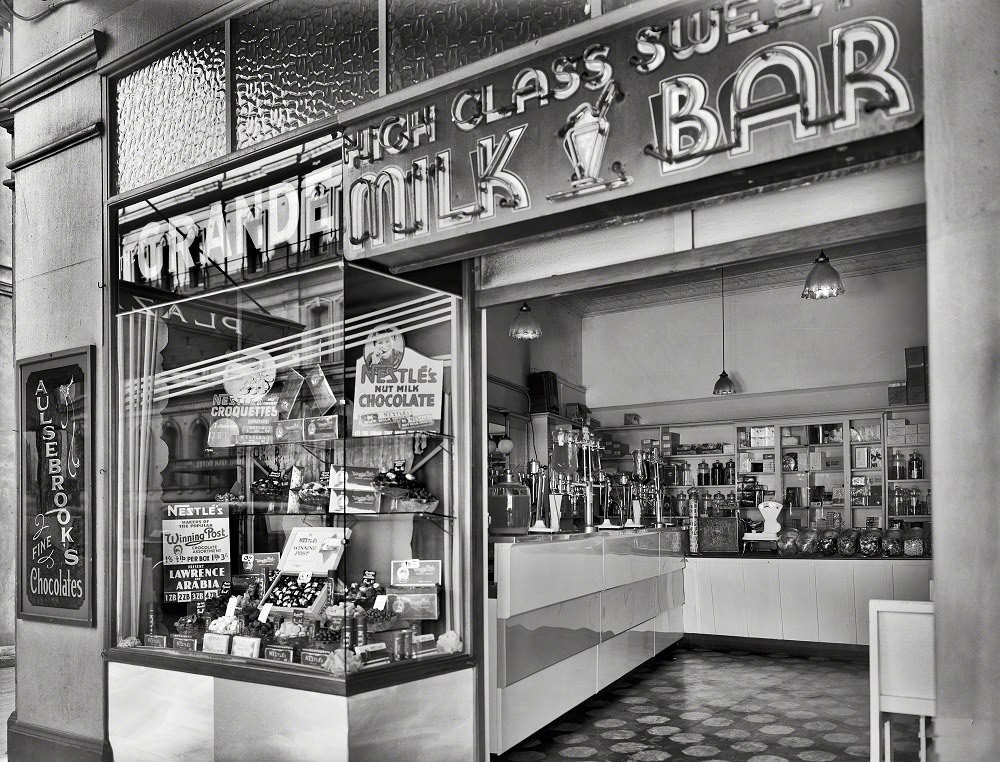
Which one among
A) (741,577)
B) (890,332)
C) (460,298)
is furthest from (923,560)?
(460,298)

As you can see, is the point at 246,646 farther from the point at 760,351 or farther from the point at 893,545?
the point at 760,351

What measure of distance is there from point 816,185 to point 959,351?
766 millimetres

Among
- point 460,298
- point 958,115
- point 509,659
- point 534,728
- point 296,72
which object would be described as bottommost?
point 534,728

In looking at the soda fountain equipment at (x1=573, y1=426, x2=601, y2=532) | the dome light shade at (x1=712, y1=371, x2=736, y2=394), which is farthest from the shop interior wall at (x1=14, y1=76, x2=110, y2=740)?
the dome light shade at (x1=712, y1=371, x2=736, y2=394)

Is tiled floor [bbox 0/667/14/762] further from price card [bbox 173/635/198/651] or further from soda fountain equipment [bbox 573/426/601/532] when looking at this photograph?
soda fountain equipment [bbox 573/426/601/532]

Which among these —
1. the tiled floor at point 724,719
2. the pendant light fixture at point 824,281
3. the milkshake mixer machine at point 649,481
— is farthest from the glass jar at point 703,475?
the pendant light fixture at point 824,281

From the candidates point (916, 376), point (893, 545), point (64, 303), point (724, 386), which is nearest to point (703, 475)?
point (724, 386)

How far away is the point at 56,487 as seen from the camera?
5117 millimetres

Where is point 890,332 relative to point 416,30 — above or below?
below

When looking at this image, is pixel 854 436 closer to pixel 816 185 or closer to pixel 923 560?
pixel 923 560

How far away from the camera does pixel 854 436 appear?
951cm

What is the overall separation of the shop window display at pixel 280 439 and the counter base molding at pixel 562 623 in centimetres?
66

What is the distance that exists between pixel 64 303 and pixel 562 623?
3.51m

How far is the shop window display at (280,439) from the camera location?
13.4ft
